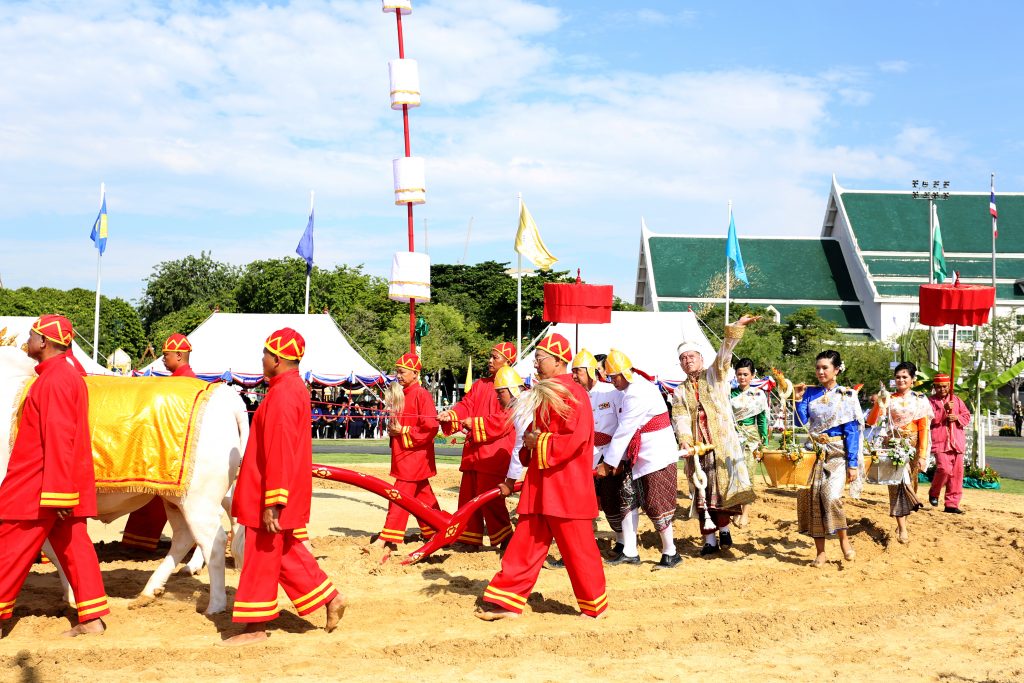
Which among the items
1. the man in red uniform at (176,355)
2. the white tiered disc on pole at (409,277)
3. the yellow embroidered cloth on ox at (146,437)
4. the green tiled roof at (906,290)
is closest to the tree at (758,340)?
the green tiled roof at (906,290)

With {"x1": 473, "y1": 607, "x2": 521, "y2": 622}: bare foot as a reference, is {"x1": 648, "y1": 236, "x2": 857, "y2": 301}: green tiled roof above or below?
above

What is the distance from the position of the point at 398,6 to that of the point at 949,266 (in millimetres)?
56521

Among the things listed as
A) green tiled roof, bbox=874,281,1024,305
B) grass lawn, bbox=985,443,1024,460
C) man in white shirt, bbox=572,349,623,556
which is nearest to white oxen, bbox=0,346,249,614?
man in white shirt, bbox=572,349,623,556

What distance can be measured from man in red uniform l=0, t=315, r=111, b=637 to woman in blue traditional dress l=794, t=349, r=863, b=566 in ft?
19.8

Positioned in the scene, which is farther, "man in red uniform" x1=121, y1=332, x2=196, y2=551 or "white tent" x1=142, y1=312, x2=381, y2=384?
"white tent" x1=142, y1=312, x2=381, y2=384

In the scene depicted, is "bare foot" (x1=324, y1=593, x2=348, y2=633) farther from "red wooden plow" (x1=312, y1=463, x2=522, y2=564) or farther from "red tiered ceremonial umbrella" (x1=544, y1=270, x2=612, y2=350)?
"red tiered ceremonial umbrella" (x1=544, y1=270, x2=612, y2=350)

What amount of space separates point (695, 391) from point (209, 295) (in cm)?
5502

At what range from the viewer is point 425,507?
848 cm

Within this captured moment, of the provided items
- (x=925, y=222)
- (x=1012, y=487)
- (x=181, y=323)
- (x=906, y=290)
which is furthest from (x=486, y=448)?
(x=925, y=222)

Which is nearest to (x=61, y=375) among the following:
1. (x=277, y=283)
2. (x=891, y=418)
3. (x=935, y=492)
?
(x=891, y=418)

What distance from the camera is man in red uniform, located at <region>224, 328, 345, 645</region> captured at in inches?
235

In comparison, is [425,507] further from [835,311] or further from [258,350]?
[835,311]

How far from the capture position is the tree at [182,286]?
60.4 metres

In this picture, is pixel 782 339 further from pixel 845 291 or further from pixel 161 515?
pixel 161 515
